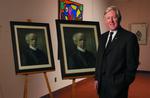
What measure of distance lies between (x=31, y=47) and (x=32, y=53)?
0.09 metres

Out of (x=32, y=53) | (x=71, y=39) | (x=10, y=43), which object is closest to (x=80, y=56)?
(x=71, y=39)

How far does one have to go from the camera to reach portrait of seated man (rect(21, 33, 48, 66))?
3.43 m

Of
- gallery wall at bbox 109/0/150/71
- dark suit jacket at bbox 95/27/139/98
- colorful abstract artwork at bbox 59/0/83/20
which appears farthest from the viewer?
gallery wall at bbox 109/0/150/71

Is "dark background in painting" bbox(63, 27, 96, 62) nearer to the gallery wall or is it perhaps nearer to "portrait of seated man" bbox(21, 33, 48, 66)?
"portrait of seated man" bbox(21, 33, 48, 66)

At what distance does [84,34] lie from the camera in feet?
11.5

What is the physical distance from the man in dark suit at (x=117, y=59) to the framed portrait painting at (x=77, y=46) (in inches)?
32.8

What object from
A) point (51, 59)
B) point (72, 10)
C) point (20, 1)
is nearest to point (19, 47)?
point (51, 59)

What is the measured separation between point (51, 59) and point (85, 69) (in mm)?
602

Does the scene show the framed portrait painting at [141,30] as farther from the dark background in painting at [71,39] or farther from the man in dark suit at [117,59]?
the man in dark suit at [117,59]

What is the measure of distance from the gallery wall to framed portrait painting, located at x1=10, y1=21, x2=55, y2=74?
546 cm

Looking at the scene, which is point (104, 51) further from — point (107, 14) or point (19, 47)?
point (19, 47)

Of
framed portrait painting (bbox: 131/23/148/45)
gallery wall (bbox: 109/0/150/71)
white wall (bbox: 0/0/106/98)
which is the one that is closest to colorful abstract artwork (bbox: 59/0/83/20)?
white wall (bbox: 0/0/106/98)

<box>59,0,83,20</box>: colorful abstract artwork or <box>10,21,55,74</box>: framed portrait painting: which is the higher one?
<box>59,0,83,20</box>: colorful abstract artwork

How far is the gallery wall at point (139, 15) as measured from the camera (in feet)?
27.3
